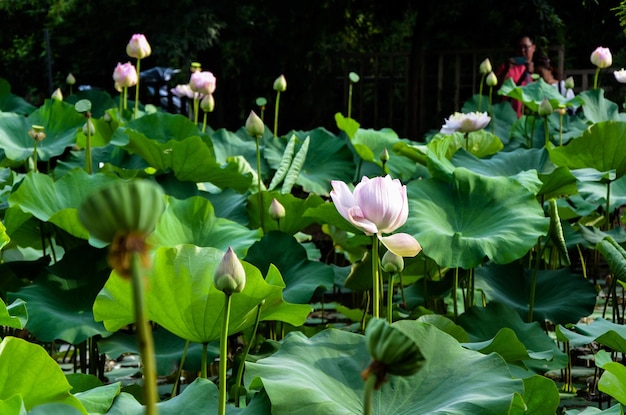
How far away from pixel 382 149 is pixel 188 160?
0.79 meters

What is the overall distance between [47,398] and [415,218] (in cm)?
89

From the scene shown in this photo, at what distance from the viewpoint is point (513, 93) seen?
2.82m

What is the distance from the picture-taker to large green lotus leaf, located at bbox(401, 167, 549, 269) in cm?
154

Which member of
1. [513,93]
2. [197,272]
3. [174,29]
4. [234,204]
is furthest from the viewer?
[174,29]

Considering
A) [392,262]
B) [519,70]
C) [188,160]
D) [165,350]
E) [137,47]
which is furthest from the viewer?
[519,70]

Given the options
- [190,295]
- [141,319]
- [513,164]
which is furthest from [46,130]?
[141,319]

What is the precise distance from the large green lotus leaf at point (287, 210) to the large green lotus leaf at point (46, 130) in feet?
2.45

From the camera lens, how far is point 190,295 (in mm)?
1155

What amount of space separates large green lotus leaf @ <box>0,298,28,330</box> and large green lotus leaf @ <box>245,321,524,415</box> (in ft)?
1.18

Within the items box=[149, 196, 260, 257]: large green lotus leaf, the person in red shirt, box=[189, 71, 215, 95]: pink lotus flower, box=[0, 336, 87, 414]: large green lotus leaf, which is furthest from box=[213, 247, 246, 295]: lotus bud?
the person in red shirt

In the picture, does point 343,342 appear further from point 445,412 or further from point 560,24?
point 560,24

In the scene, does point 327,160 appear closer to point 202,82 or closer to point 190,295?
point 202,82

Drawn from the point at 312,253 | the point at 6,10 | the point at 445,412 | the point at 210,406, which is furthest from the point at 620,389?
the point at 6,10

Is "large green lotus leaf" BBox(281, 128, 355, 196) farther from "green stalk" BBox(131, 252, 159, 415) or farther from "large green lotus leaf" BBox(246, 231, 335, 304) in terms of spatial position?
"green stalk" BBox(131, 252, 159, 415)
